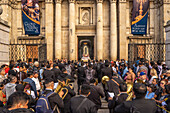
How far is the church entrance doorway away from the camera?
2936 cm

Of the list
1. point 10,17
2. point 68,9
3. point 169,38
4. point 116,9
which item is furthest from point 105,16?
point 169,38

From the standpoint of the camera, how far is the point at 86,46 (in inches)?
1167

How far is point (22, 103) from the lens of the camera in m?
3.62

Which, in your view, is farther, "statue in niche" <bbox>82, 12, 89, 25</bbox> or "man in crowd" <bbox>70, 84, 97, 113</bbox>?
"statue in niche" <bbox>82, 12, 89, 25</bbox>

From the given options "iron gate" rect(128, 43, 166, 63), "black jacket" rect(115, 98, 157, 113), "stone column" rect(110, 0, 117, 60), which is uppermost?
"stone column" rect(110, 0, 117, 60)

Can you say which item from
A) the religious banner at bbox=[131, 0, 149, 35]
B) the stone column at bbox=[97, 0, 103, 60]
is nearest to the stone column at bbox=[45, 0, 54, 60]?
the stone column at bbox=[97, 0, 103, 60]

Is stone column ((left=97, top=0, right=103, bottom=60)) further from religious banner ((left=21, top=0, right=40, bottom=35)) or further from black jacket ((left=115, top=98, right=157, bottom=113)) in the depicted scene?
black jacket ((left=115, top=98, right=157, bottom=113))

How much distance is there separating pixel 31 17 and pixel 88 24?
8699 mm

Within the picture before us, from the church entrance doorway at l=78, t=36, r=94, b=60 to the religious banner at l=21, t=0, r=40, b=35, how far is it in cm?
670

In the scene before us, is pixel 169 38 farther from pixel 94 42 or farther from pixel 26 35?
pixel 26 35

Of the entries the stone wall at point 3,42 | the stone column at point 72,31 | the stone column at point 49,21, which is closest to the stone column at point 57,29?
the stone column at point 49,21

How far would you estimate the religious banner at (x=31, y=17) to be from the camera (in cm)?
2772

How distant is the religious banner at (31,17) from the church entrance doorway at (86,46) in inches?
264

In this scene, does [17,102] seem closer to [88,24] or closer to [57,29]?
[57,29]
